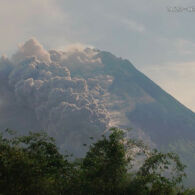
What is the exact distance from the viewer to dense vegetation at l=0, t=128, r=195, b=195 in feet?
71.7

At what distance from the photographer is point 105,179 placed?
974 inches

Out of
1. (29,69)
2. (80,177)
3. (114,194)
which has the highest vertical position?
(29,69)

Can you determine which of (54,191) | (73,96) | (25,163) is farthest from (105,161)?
(73,96)

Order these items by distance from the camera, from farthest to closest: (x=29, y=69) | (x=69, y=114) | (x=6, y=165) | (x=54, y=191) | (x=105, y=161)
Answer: (x=69, y=114)
(x=29, y=69)
(x=105, y=161)
(x=54, y=191)
(x=6, y=165)

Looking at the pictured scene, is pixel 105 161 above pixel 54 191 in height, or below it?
above

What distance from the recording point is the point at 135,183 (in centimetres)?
2461

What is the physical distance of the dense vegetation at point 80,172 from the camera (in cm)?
2184

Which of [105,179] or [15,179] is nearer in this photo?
[15,179]

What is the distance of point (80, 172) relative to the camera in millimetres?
24703

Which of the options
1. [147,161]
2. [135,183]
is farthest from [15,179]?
[147,161]

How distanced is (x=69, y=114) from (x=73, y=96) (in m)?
15.2

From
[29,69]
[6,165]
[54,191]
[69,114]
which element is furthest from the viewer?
[69,114]

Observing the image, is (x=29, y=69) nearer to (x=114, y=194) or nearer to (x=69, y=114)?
(x=69, y=114)

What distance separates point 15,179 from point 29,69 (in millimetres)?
169643
